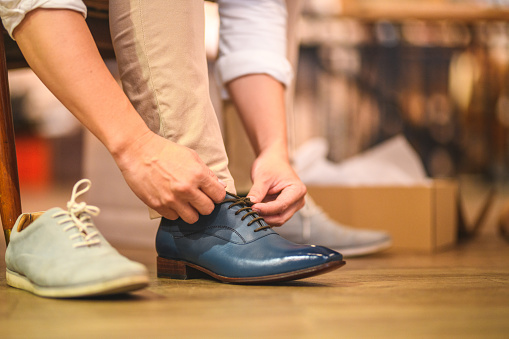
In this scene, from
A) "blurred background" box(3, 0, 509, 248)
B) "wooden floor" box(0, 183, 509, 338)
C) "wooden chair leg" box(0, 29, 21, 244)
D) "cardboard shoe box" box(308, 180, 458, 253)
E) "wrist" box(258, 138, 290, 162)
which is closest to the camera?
"wooden floor" box(0, 183, 509, 338)

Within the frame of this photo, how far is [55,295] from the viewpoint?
55 cm

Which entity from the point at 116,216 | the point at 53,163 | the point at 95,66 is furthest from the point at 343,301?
the point at 53,163

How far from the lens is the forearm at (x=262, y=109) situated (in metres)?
0.85

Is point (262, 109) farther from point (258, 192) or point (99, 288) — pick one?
point (99, 288)

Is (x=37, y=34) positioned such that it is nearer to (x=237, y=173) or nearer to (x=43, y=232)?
(x=43, y=232)

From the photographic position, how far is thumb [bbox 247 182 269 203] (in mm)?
717

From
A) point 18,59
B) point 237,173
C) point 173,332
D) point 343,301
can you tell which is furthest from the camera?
point 237,173

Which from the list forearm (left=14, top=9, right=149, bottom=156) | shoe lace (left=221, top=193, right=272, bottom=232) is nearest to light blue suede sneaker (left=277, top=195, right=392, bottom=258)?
shoe lace (left=221, top=193, right=272, bottom=232)

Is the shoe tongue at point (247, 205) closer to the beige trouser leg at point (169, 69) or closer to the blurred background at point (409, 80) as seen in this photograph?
the beige trouser leg at point (169, 69)

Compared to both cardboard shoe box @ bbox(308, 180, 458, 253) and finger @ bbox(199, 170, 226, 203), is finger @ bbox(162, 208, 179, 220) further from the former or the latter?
cardboard shoe box @ bbox(308, 180, 458, 253)

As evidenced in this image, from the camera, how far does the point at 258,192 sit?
736 mm

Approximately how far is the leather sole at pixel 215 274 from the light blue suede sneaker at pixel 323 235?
382 millimetres

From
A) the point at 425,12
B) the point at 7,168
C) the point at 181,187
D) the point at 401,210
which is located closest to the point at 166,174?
the point at 181,187

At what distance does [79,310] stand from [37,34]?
1.05 ft
